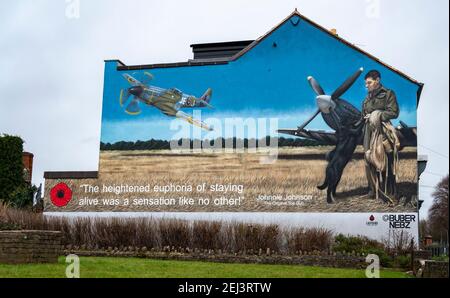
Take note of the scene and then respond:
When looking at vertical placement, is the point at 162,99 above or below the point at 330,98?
above

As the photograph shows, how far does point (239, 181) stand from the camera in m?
29.0

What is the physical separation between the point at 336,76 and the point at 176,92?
8.17 meters

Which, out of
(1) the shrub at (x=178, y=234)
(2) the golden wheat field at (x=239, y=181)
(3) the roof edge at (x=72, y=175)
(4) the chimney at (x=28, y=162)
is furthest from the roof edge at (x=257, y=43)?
(4) the chimney at (x=28, y=162)

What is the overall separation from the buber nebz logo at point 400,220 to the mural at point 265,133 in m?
0.34

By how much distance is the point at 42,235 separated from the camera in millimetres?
17562

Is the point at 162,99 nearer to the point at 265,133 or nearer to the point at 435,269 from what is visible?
the point at 265,133

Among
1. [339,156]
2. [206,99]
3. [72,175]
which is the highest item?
[206,99]

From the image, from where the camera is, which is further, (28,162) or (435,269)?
(28,162)

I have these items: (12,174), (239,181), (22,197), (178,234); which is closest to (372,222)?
(239,181)

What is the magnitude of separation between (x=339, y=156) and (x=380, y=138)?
2057mm

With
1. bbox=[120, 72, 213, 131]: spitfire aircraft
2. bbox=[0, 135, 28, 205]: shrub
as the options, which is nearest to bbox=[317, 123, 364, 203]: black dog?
bbox=[120, 72, 213, 131]: spitfire aircraft

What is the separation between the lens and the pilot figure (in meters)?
27.3
